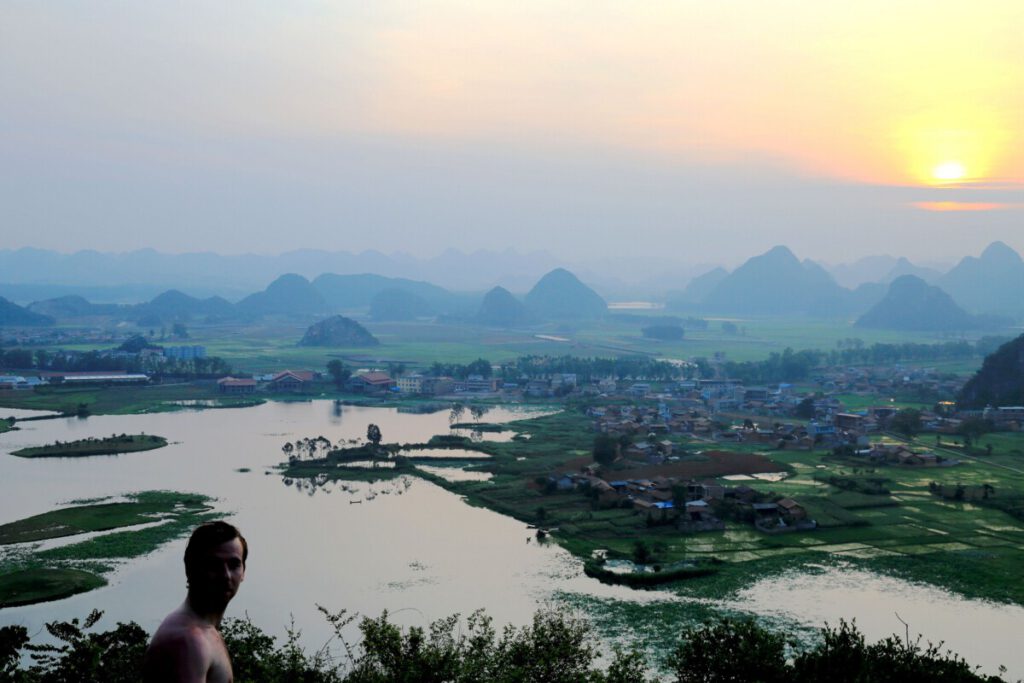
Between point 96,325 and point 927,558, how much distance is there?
63837 mm

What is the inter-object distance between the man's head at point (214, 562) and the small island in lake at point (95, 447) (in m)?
22.2

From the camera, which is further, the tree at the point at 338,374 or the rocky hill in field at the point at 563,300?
the rocky hill in field at the point at 563,300

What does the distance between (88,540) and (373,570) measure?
4.80 m

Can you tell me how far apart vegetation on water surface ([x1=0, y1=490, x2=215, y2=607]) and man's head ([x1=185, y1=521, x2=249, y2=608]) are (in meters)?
12.0

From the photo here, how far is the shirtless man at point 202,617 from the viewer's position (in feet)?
5.15

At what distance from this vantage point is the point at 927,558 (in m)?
14.0

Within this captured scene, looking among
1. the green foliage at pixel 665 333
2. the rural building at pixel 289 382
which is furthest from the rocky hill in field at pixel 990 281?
the rural building at pixel 289 382

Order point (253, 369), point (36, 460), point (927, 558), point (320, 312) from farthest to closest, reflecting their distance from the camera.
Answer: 1. point (320, 312)
2. point (253, 369)
3. point (36, 460)
4. point (927, 558)

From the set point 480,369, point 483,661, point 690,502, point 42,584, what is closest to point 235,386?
point 480,369

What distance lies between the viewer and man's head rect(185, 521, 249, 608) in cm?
165

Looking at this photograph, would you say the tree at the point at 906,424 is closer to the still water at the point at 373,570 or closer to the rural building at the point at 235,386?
the still water at the point at 373,570

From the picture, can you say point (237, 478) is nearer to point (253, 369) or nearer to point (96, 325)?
point (253, 369)

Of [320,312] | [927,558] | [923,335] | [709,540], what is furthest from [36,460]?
[320,312]

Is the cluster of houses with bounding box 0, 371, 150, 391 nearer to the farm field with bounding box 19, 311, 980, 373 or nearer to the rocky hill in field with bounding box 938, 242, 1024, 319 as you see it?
the farm field with bounding box 19, 311, 980, 373
